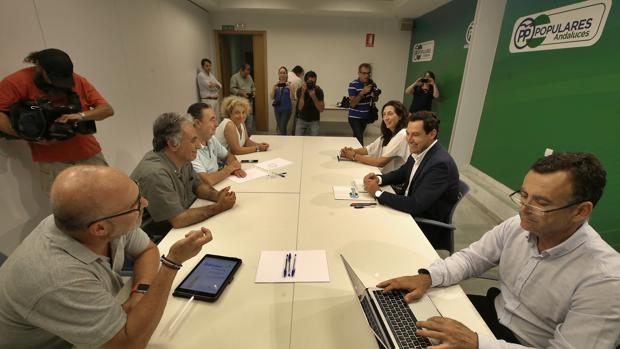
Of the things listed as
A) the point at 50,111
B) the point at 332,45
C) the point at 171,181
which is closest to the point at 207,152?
the point at 171,181

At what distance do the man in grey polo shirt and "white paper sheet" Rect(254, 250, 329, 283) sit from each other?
28 centimetres

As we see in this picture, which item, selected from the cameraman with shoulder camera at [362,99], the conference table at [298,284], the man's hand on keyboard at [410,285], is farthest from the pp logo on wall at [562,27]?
the man's hand on keyboard at [410,285]

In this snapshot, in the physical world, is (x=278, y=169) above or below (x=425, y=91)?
below

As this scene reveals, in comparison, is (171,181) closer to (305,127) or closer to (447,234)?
(447,234)

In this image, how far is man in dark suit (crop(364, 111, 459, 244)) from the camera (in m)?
1.87

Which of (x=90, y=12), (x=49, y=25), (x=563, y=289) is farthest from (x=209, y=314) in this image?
(x=90, y=12)

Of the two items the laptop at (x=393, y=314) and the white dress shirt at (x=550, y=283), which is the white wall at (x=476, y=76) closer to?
the white dress shirt at (x=550, y=283)

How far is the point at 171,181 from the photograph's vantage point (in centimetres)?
172

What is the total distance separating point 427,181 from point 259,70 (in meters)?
5.97

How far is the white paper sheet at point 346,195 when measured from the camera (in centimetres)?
202

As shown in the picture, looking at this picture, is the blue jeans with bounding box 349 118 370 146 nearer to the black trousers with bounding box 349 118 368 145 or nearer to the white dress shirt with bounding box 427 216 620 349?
the black trousers with bounding box 349 118 368 145

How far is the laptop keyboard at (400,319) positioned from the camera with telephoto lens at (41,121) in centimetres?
229

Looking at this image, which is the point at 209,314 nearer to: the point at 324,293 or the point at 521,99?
the point at 324,293

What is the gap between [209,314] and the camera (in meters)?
1.06
